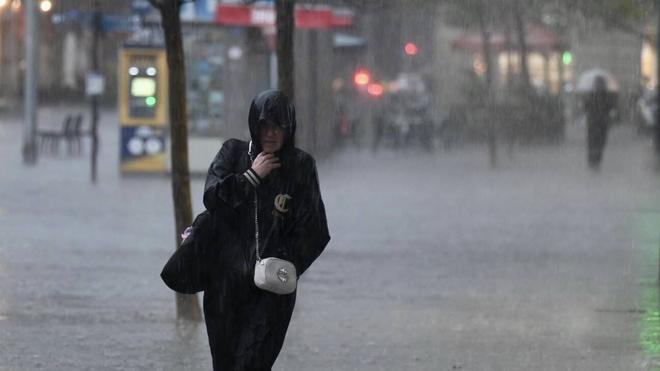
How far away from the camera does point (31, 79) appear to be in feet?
92.1

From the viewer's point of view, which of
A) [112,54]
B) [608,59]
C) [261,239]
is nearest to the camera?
[261,239]

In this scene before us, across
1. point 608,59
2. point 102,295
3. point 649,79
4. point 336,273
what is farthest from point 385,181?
point 649,79

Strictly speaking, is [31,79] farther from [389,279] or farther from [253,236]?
[253,236]

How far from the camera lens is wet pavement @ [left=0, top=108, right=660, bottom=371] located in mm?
9328

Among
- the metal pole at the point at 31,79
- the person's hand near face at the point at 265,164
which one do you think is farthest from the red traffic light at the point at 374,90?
the person's hand near face at the point at 265,164

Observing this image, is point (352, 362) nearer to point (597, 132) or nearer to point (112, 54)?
point (597, 132)

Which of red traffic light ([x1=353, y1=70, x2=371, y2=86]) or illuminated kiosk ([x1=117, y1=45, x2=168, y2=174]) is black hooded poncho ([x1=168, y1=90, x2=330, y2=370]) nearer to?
illuminated kiosk ([x1=117, y1=45, x2=168, y2=174])

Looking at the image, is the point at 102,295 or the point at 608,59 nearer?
the point at 102,295

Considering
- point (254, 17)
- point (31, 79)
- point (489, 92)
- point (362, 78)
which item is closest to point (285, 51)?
point (254, 17)

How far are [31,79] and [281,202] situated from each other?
22.8 meters

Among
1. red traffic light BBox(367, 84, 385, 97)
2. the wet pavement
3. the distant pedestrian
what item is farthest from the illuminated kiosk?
red traffic light BBox(367, 84, 385, 97)

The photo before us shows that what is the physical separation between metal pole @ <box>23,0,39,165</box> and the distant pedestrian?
34.7ft

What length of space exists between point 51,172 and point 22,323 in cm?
1605

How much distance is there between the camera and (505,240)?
16.3 metres
